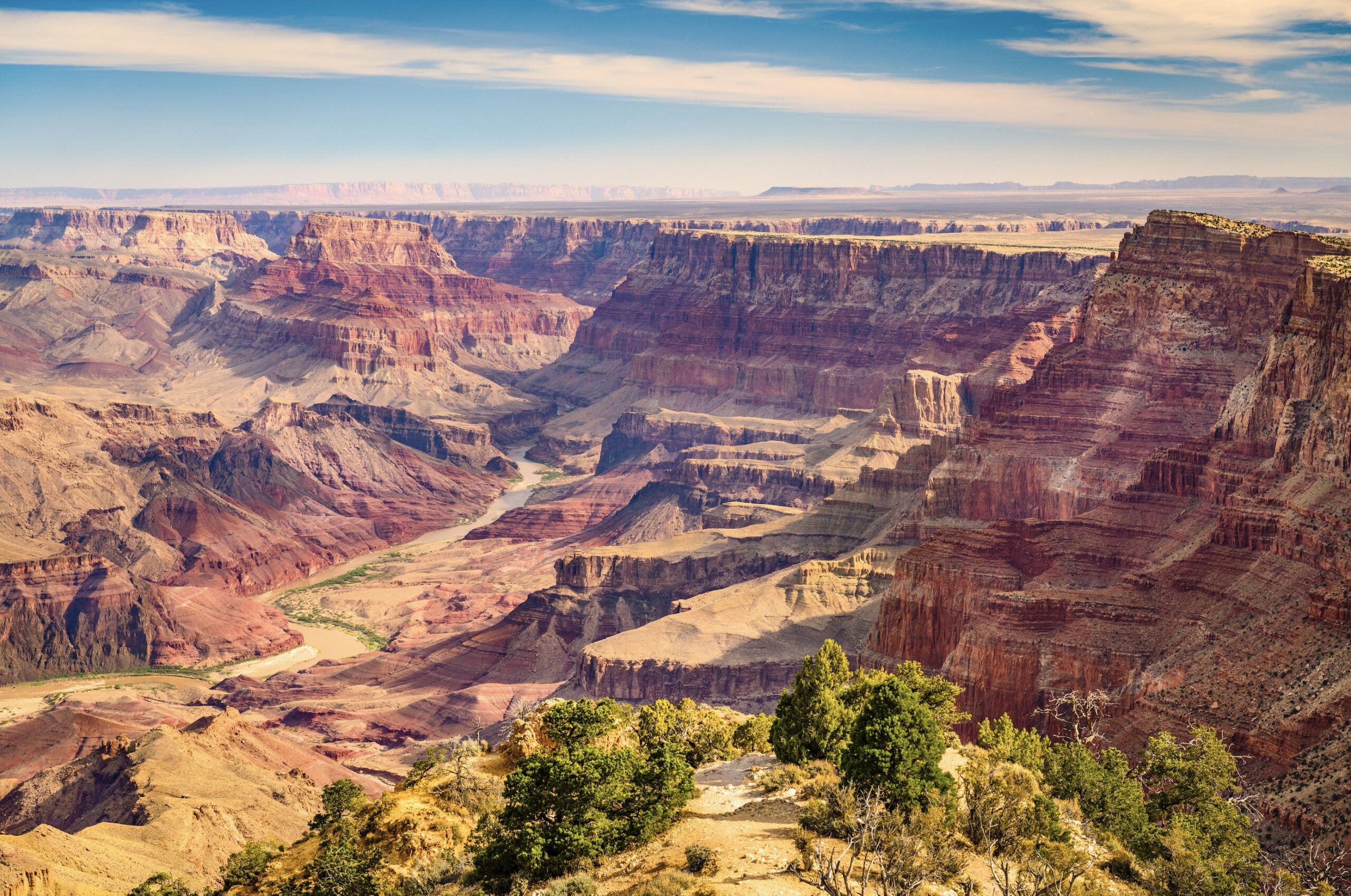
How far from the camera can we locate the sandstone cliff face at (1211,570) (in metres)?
67.3

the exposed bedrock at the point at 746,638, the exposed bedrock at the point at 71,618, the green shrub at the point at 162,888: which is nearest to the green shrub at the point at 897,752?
the green shrub at the point at 162,888

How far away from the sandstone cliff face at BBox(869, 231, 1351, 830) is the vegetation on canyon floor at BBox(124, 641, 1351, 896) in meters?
8.74

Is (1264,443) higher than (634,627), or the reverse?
(1264,443)

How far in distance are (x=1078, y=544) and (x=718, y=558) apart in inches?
2054

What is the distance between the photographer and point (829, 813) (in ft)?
144

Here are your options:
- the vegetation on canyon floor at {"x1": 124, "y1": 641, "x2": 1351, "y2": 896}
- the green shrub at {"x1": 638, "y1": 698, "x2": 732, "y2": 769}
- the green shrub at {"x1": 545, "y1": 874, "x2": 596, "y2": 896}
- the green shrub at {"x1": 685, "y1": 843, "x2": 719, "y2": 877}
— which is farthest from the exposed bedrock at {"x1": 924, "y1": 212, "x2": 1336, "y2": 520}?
the green shrub at {"x1": 545, "y1": 874, "x2": 596, "y2": 896}

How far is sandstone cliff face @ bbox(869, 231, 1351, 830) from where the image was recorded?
67.3 meters

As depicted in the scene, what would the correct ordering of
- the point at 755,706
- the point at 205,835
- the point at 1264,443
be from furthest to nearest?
the point at 755,706
the point at 1264,443
the point at 205,835

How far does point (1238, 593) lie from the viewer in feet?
243

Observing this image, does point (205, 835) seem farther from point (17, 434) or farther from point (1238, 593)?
point (17, 434)

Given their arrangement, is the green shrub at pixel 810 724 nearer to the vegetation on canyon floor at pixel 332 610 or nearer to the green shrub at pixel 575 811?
the green shrub at pixel 575 811

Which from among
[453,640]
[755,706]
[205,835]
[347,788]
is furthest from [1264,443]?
[453,640]

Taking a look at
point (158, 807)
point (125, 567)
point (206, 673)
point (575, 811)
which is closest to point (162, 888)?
point (575, 811)

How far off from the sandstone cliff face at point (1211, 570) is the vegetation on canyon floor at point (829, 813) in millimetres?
8737
